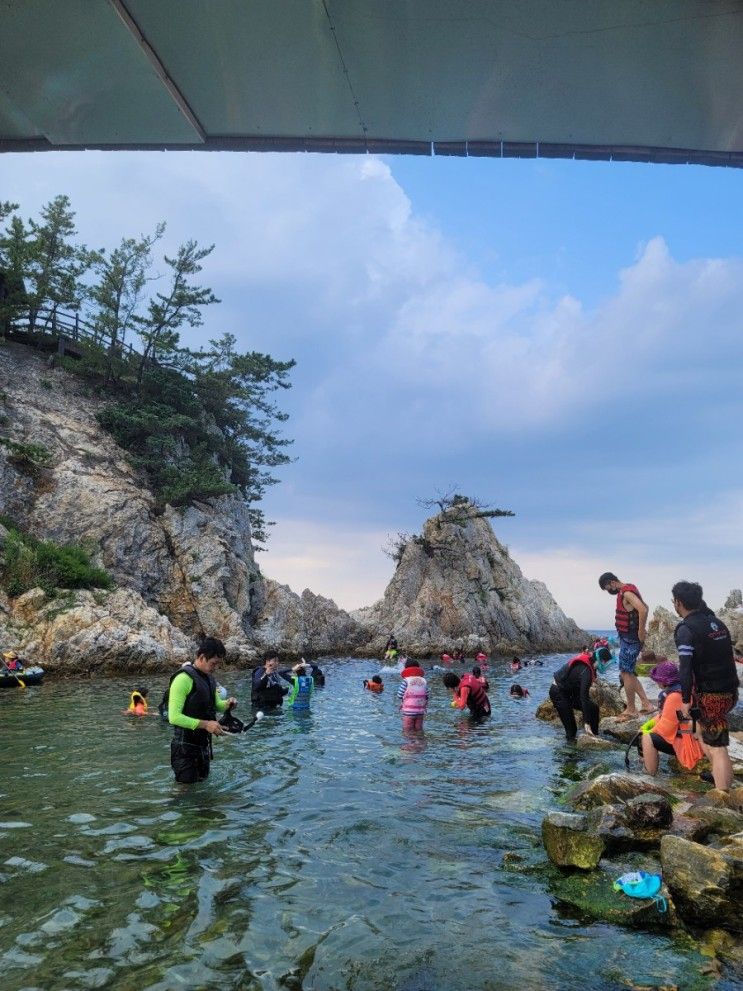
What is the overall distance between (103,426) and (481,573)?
39071 millimetres

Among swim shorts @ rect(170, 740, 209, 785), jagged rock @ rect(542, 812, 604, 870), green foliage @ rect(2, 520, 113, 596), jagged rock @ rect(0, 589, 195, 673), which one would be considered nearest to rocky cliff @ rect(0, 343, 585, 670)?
jagged rock @ rect(0, 589, 195, 673)

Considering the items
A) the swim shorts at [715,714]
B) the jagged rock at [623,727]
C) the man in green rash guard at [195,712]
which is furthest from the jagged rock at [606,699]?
the man in green rash guard at [195,712]

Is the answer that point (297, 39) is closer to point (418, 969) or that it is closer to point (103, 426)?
point (418, 969)

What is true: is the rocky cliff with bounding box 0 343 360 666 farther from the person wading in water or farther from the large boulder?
the large boulder

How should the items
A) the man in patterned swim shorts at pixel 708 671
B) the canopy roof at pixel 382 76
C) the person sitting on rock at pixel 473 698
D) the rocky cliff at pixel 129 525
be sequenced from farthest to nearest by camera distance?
the rocky cliff at pixel 129 525 → the person sitting on rock at pixel 473 698 → the man in patterned swim shorts at pixel 708 671 → the canopy roof at pixel 382 76

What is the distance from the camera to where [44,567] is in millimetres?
28250

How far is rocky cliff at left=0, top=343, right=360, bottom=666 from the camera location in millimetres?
32750

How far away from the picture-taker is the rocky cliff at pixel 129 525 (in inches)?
1289

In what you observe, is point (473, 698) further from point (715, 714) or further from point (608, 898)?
point (608, 898)

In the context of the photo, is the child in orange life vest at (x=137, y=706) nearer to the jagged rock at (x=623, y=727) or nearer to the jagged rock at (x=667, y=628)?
the jagged rock at (x=623, y=727)

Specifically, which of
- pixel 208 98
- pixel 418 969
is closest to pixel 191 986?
pixel 418 969

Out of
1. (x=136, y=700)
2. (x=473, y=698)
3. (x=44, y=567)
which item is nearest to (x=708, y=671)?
(x=473, y=698)

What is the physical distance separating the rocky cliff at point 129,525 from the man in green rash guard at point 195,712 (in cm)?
1970

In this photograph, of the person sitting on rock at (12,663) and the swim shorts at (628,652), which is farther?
the person sitting on rock at (12,663)
